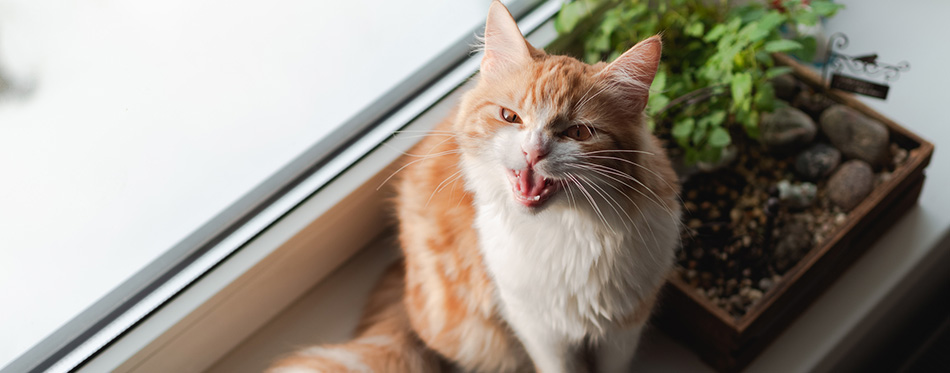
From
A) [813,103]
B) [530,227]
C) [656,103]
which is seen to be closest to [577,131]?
[530,227]

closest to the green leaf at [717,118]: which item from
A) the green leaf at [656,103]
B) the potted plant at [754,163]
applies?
the potted plant at [754,163]

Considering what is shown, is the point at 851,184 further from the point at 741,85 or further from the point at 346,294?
the point at 346,294

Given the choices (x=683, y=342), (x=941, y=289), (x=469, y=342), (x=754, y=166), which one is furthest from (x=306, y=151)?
(x=941, y=289)

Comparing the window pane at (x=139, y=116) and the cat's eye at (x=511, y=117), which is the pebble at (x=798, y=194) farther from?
the window pane at (x=139, y=116)

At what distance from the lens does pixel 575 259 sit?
965mm

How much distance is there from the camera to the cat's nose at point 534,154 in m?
0.81

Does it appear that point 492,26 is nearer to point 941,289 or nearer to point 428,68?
point 428,68

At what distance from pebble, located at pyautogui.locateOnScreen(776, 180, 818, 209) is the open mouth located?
75 centimetres

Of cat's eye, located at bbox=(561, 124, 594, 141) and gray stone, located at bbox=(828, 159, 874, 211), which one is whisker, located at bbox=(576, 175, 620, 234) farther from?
gray stone, located at bbox=(828, 159, 874, 211)

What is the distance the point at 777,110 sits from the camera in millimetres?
1436

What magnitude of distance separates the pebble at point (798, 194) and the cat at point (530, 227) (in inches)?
17.4

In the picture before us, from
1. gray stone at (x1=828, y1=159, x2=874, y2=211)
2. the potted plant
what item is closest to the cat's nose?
the potted plant

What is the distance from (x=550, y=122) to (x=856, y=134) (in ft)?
2.87

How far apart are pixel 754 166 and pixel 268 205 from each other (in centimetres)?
107
